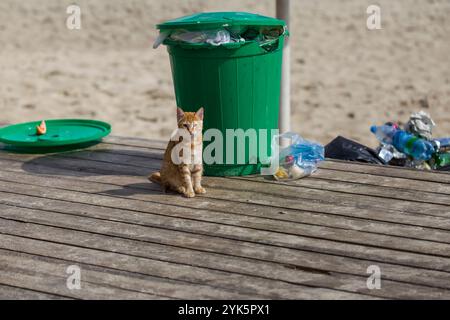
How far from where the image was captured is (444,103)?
8.66 metres

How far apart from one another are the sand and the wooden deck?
315 centimetres

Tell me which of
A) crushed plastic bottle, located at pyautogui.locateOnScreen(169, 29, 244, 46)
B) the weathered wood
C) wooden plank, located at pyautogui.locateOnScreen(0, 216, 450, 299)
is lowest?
wooden plank, located at pyautogui.locateOnScreen(0, 216, 450, 299)

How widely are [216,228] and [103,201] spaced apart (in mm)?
792

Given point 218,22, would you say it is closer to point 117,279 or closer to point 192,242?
point 192,242

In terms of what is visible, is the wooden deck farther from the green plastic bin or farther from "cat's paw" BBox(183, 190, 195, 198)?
the green plastic bin

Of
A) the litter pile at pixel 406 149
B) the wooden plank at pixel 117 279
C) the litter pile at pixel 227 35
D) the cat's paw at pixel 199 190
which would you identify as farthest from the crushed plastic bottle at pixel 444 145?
the wooden plank at pixel 117 279

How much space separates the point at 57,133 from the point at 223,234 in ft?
7.14

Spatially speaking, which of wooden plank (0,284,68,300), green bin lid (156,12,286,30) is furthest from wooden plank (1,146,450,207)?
wooden plank (0,284,68,300)

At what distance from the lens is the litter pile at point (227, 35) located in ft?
14.2

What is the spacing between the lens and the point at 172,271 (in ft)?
10.8

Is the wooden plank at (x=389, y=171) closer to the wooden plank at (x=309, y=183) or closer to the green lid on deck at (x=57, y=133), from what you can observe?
the wooden plank at (x=309, y=183)

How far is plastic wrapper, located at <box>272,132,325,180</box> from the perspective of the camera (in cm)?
456

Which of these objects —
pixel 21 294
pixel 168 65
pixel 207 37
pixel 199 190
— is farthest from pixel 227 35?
pixel 168 65
